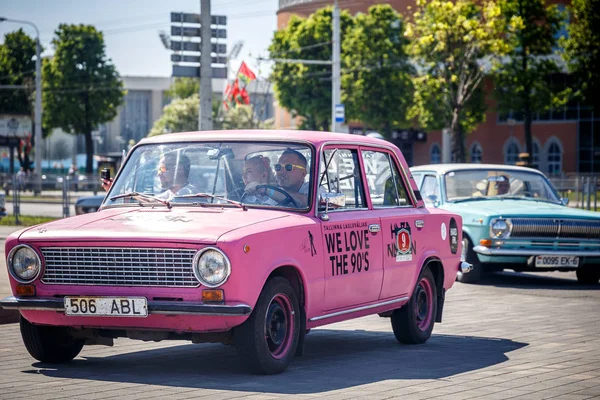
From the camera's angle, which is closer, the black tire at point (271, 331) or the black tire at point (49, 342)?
the black tire at point (271, 331)

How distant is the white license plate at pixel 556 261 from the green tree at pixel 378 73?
55953 millimetres

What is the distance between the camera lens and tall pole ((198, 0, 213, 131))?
22.5 m

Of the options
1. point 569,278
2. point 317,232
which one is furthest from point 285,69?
point 317,232

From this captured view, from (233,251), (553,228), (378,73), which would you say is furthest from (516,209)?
(378,73)

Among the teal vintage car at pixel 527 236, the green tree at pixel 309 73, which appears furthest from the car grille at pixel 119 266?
the green tree at pixel 309 73

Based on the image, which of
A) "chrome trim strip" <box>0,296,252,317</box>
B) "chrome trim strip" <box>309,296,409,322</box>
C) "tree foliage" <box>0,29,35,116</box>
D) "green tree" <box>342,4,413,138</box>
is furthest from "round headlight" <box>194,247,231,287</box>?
"tree foliage" <box>0,29,35,116</box>

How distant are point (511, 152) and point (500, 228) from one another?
2609 inches

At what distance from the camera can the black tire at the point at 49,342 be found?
26.8 ft

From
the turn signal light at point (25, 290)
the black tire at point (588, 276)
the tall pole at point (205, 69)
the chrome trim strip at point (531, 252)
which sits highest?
the tall pole at point (205, 69)

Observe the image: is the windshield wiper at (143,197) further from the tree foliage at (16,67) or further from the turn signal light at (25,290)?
the tree foliage at (16,67)

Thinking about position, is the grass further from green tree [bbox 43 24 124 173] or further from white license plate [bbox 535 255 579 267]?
green tree [bbox 43 24 124 173]

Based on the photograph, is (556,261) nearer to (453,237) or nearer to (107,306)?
(453,237)

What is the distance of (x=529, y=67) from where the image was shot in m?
63.5

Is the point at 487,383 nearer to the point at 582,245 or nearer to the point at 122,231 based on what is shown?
the point at 122,231
